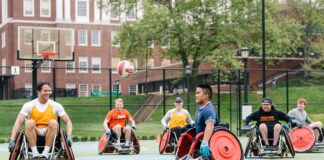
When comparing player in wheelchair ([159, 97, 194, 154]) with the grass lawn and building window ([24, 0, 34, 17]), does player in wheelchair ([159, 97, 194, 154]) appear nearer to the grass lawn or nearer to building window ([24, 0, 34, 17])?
the grass lawn

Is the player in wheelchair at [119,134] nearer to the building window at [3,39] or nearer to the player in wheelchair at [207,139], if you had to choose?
the player in wheelchair at [207,139]

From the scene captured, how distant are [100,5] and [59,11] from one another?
26.8 m

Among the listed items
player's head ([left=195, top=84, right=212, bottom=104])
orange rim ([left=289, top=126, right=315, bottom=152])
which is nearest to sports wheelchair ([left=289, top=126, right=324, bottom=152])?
orange rim ([left=289, top=126, right=315, bottom=152])

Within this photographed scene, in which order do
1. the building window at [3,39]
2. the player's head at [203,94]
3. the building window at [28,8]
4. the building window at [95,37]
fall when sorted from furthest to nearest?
the building window at [95,37] < the building window at [3,39] < the building window at [28,8] < the player's head at [203,94]

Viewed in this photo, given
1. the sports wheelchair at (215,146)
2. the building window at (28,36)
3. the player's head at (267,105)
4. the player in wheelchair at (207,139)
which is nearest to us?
the player in wheelchair at (207,139)

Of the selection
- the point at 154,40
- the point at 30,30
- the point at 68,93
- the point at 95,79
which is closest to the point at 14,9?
the point at 95,79

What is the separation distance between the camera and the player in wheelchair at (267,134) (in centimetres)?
1748

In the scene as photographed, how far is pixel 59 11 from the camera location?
269ft

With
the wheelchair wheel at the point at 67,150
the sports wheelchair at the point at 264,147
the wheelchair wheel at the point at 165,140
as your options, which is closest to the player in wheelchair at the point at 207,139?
the wheelchair wheel at the point at 67,150

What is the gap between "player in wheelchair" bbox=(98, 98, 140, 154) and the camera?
20047 millimetres

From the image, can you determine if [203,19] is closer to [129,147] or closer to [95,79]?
[95,79]

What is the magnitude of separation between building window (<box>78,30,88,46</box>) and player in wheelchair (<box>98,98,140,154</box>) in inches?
2510

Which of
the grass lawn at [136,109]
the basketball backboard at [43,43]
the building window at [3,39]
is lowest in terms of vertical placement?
the grass lawn at [136,109]

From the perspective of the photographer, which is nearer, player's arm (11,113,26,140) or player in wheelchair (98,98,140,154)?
player's arm (11,113,26,140)
